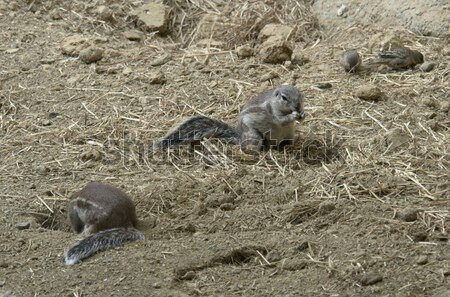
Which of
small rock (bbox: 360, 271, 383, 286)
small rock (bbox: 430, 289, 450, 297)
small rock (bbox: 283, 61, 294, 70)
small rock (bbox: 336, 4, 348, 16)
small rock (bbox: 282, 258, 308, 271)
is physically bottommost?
small rock (bbox: 283, 61, 294, 70)

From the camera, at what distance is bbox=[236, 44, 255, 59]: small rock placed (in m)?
9.90

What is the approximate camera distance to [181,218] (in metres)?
7.00

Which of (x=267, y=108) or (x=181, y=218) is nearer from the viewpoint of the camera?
(x=181, y=218)

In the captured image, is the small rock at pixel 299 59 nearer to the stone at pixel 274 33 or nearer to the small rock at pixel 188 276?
the stone at pixel 274 33

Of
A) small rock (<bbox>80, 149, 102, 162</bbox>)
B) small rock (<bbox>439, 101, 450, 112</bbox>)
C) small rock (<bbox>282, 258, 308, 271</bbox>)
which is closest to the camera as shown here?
small rock (<bbox>282, 258, 308, 271</bbox>)

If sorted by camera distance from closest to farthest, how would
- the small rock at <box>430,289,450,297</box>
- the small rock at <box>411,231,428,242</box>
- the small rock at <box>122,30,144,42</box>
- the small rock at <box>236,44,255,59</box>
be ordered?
the small rock at <box>430,289,450,297</box> < the small rock at <box>411,231,428,242</box> < the small rock at <box>236,44,255,59</box> < the small rock at <box>122,30,144,42</box>

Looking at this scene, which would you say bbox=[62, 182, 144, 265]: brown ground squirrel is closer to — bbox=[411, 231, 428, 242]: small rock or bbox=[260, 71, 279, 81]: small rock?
bbox=[411, 231, 428, 242]: small rock

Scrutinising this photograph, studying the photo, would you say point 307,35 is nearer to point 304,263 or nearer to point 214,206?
point 214,206

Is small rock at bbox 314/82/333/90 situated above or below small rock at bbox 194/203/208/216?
above

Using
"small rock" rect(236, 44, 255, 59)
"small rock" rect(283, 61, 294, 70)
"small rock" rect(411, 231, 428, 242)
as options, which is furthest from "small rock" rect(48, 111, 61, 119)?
"small rock" rect(411, 231, 428, 242)

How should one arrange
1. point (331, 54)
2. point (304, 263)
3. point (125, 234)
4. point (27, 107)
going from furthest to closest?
point (331, 54) → point (27, 107) → point (125, 234) → point (304, 263)

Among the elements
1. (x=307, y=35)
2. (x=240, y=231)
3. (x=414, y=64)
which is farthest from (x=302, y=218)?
(x=307, y=35)

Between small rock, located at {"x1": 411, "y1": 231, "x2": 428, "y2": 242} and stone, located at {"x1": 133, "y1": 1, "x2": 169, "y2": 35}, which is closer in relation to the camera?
small rock, located at {"x1": 411, "y1": 231, "x2": 428, "y2": 242}

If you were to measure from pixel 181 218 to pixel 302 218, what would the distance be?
86 cm
